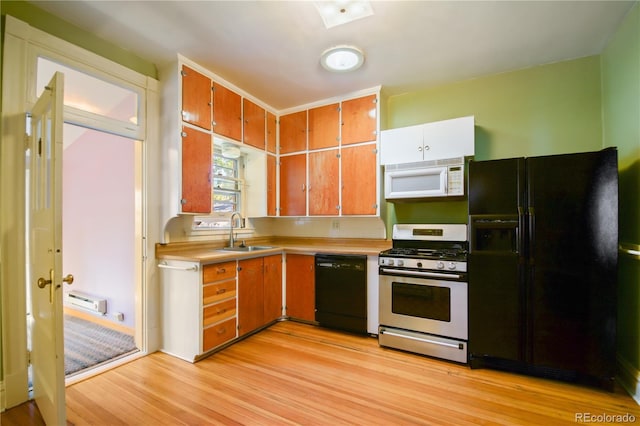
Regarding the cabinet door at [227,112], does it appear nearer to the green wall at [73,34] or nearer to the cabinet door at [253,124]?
the cabinet door at [253,124]

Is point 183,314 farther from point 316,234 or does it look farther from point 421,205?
point 421,205

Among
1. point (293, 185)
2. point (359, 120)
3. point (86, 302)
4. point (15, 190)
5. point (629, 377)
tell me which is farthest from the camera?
point (293, 185)

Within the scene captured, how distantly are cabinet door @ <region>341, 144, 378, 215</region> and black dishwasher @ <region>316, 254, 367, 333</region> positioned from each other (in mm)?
614

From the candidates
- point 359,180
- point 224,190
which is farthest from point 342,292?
point 224,190

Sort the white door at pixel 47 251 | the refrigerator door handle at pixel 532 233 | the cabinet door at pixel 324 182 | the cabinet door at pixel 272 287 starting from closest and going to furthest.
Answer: the white door at pixel 47 251, the refrigerator door handle at pixel 532 233, the cabinet door at pixel 272 287, the cabinet door at pixel 324 182

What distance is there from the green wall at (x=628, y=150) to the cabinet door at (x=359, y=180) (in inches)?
81.6

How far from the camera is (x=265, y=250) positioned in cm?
321

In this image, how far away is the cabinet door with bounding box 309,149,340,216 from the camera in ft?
11.5

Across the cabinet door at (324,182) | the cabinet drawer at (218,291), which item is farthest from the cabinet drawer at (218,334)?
the cabinet door at (324,182)

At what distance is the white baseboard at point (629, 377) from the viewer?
1.96 metres

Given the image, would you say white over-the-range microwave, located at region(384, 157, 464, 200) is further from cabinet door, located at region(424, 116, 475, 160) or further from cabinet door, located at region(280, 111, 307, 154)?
cabinet door, located at region(280, 111, 307, 154)

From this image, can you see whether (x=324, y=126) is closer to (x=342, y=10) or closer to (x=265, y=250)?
(x=342, y=10)

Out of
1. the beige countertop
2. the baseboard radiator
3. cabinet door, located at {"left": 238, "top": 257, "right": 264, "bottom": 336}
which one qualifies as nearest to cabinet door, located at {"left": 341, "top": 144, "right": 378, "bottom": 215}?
the beige countertop

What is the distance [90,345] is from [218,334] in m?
1.36
